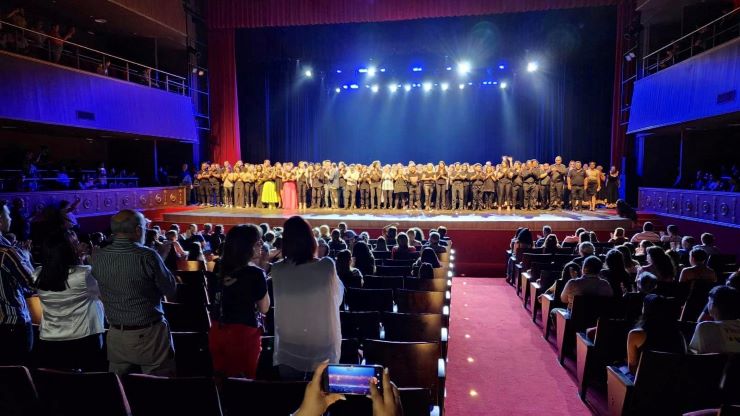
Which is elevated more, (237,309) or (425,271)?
(237,309)

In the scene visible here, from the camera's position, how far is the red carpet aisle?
4.25 m

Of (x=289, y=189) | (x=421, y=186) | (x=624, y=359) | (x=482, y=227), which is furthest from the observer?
(x=289, y=189)

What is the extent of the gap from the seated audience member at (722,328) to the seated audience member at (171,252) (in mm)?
5246

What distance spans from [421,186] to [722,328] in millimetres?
12543

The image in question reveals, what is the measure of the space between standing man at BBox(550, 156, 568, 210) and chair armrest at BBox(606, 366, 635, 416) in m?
11.7

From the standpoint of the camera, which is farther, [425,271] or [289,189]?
[289,189]

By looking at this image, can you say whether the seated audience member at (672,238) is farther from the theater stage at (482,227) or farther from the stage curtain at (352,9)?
the stage curtain at (352,9)

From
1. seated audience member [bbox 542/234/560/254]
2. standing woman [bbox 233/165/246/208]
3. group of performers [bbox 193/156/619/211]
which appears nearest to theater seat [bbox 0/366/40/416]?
seated audience member [bbox 542/234/560/254]

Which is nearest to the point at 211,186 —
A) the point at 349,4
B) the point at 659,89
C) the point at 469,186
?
the point at 349,4

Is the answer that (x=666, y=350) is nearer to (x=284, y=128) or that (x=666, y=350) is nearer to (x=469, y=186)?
(x=469, y=186)

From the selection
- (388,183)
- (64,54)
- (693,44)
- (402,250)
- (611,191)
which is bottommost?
(402,250)

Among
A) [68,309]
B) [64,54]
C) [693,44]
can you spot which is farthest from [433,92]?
[68,309]

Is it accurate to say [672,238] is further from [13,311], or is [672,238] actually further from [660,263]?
[13,311]

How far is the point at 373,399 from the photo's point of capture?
1.38m
